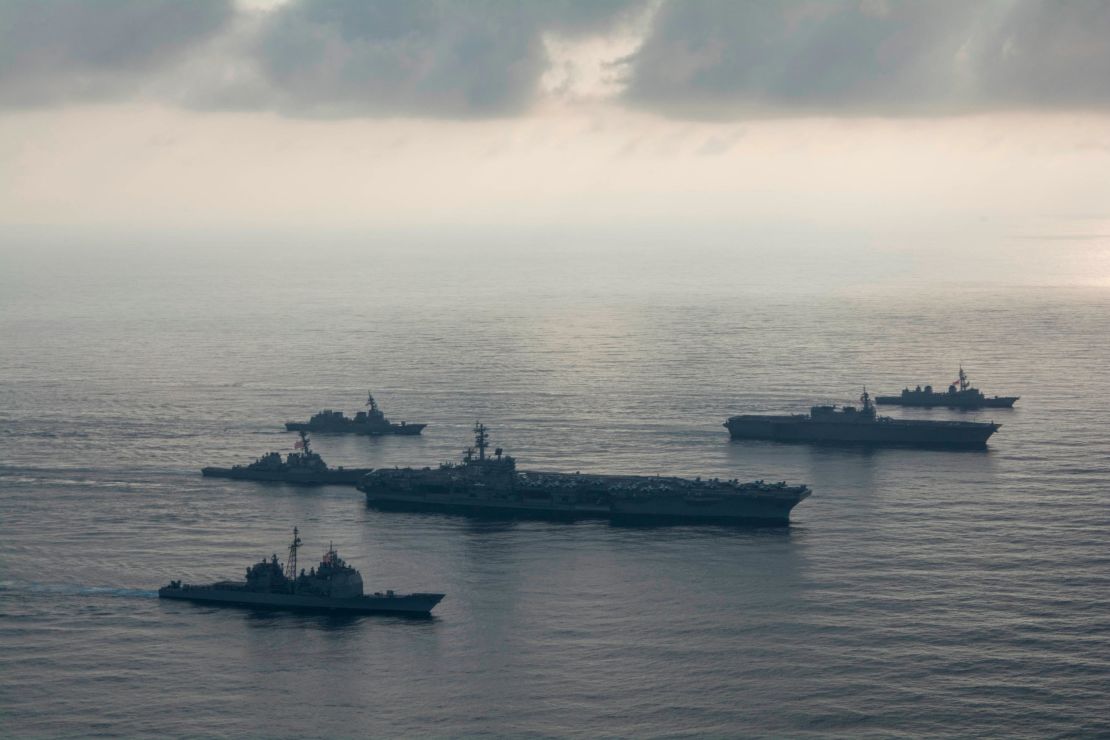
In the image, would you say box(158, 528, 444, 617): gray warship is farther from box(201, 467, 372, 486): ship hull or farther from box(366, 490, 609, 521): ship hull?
box(201, 467, 372, 486): ship hull

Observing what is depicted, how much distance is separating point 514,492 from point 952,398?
59525 mm

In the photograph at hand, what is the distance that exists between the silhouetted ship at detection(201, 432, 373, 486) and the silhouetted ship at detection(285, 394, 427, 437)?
1590 cm

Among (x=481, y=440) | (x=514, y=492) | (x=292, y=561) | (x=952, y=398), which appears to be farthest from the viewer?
(x=952, y=398)

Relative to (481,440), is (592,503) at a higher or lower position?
lower

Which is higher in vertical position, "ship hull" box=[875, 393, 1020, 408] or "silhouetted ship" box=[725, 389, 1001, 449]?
"ship hull" box=[875, 393, 1020, 408]

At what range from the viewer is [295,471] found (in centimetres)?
12588

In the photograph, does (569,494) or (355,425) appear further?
(355,425)

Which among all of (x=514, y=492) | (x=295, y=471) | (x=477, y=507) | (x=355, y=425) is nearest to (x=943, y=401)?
(x=514, y=492)

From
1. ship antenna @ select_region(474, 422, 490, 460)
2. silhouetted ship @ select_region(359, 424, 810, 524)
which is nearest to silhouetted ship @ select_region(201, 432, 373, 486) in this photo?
silhouetted ship @ select_region(359, 424, 810, 524)

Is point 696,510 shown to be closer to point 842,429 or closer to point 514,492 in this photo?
point 514,492

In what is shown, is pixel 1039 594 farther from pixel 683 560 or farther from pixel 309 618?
pixel 309 618

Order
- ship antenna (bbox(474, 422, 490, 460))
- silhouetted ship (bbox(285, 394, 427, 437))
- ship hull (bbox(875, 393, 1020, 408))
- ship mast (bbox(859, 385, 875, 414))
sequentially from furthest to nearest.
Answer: ship hull (bbox(875, 393, 1020, 408)) < silhouetted ship (bbox(285, 394, 427, 437)) < ship mast (bbox(859, 385, 875, 414)) < ship antenna (bbox(474, 422, 490, 460))

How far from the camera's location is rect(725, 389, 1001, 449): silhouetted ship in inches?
5487

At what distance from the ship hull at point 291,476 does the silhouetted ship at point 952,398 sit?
61316 millimetres
